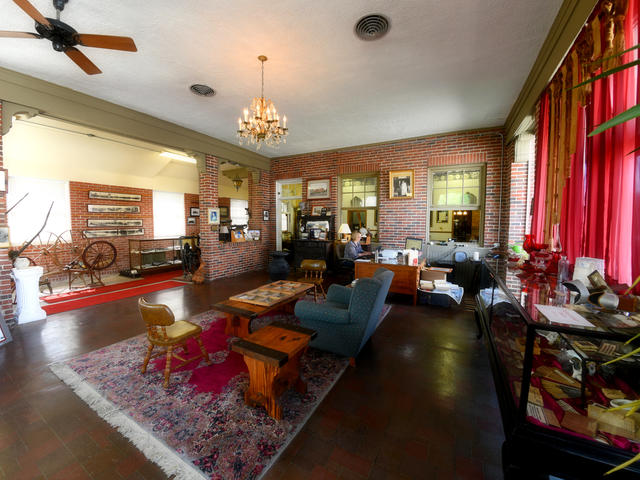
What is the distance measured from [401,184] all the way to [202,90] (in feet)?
14.1

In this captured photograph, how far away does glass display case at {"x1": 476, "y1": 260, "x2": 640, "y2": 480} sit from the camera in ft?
3.45

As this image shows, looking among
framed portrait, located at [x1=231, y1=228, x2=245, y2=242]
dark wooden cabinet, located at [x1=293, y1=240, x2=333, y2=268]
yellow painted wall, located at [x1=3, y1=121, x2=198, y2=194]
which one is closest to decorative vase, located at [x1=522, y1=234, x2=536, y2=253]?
dark wooden cabinet, located at [x1=293, y1=240, x2=333, y2=268]

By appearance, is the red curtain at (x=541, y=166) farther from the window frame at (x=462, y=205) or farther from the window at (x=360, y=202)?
the window at (x=360, y=202)

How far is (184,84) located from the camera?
140 inches

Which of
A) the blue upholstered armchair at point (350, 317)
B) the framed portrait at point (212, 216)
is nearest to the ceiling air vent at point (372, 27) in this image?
the blue upholstered armchair at point (350, 317)

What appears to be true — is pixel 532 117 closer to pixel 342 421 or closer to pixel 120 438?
pixel 342 421

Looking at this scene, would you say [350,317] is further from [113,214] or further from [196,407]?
[113,214]

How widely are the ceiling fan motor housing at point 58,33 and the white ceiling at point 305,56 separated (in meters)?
0.16

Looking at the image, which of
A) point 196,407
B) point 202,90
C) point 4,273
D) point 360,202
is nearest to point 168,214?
point 4,273

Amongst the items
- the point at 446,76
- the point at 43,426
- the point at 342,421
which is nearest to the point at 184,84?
the point at 446,76

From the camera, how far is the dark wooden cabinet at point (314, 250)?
6.48 m

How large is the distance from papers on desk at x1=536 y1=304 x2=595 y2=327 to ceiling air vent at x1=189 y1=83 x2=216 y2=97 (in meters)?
4.38

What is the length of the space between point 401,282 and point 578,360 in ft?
10.2

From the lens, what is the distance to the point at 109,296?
15.9ft
